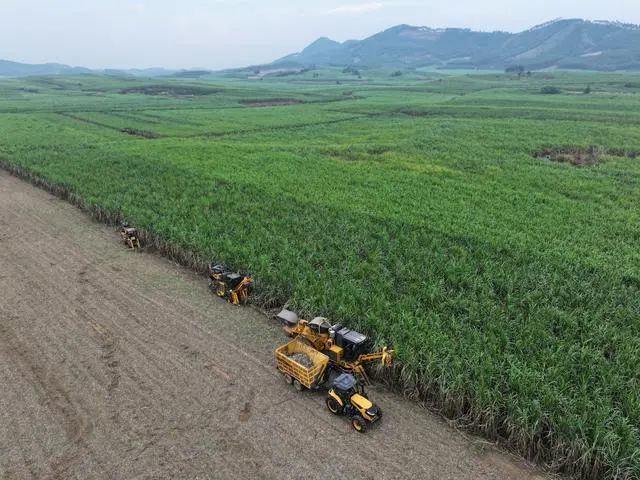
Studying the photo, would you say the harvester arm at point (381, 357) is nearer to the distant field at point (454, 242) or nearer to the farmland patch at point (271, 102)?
the distant field at point (454, 242)

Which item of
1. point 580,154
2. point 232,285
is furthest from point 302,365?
point 580,154

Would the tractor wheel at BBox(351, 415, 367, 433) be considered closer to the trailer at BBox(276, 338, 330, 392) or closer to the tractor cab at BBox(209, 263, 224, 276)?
the trailer at BBox(276, 338, 330, 392)

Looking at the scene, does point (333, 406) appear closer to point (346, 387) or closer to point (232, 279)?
point (346, 387)

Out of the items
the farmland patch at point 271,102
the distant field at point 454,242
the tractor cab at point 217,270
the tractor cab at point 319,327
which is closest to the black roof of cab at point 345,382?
the distant field at point 454,242

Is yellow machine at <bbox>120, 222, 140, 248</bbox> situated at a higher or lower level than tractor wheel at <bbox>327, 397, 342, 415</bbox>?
higher

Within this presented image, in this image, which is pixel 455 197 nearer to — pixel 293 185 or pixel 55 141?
pixel 293 185

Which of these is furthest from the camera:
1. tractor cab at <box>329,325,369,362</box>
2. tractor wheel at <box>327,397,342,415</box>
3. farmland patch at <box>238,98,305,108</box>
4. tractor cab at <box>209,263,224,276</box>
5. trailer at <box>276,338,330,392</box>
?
farmland patch at <box>238,98,305,108</box>

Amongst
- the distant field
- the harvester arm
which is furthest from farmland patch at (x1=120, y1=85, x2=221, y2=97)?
the harvester arm

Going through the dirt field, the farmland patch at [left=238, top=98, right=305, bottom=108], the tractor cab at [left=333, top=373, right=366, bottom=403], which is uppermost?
the farmland patch at [left=238, top=98, right=305, bottom=108]

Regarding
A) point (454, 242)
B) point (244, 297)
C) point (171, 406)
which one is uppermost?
point (454, 242)
